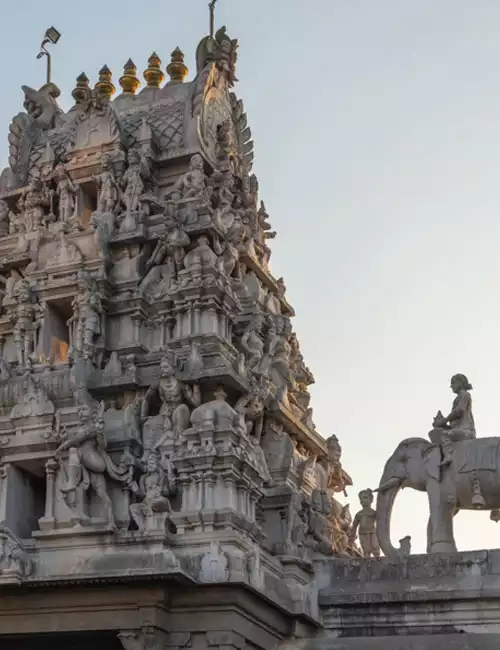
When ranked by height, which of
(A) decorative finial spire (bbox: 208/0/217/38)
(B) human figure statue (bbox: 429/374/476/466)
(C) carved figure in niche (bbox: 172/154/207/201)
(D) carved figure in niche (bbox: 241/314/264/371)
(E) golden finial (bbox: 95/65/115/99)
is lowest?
(B) human figure statue (bbox: 429/374/476/466)

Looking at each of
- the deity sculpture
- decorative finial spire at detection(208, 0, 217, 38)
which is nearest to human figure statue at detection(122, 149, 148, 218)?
decorative finial spire at detection(208, 0, 217, 38)

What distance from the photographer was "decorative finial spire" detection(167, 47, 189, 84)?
29.6m

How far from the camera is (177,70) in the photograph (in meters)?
29.7

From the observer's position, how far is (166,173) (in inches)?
1077

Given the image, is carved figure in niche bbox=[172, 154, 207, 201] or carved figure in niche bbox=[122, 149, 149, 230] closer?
carved figure in niche bbox=[172, 154, 207, 201]

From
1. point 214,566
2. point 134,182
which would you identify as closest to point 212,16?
point 134,182

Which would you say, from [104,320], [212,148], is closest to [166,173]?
[212,148]

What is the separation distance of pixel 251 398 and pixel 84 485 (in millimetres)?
3991

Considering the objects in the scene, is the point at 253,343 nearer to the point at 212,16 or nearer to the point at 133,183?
the point at 133,183

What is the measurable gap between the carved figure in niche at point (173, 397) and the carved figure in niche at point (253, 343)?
1941 mm

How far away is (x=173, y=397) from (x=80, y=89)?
34.8 feet

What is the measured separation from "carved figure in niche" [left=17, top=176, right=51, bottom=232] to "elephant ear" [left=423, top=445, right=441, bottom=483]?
10428mm

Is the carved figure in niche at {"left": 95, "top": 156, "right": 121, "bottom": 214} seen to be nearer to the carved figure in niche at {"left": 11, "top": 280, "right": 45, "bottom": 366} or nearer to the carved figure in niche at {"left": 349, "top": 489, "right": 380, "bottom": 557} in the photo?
the carved figure in niche at {"left": 11, "top": 280, "right": 45, "bottom": 366}

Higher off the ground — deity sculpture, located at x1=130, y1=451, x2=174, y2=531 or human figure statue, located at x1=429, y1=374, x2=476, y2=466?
human figure statue, located at x1=429, y1=374, x2=476, y2=466
